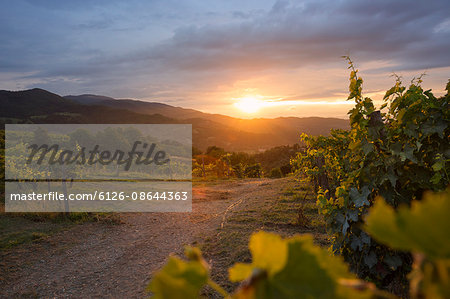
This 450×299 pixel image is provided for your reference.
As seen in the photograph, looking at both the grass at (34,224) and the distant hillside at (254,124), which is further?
the distant hillside at (254,124)

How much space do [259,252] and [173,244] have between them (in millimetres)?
7733

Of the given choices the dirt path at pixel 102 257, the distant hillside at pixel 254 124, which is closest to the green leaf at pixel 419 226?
the dirt path at pixel 102 257

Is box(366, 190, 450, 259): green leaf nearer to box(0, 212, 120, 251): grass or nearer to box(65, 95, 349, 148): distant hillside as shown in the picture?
box(0, 212, 120, 251): grass

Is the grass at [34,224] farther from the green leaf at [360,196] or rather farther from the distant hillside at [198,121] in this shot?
the distant hillside at [198,121]

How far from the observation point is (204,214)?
401 inches

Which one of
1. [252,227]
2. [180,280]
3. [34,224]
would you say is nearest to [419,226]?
[180,280]

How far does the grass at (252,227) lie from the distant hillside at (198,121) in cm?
5531

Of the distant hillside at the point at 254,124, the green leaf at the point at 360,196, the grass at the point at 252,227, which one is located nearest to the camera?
the green leaf at the point at 360,196

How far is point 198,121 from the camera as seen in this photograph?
291ft

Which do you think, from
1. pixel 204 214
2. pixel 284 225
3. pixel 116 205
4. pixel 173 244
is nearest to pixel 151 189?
pixel 116 205

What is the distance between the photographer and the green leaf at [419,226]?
24 cm

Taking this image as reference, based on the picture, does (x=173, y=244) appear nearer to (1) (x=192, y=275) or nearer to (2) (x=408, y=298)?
(2) (x=408, y=298)

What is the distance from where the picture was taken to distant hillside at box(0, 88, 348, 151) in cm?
7019

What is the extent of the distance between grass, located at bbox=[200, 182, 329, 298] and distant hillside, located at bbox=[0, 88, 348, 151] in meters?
55.3
